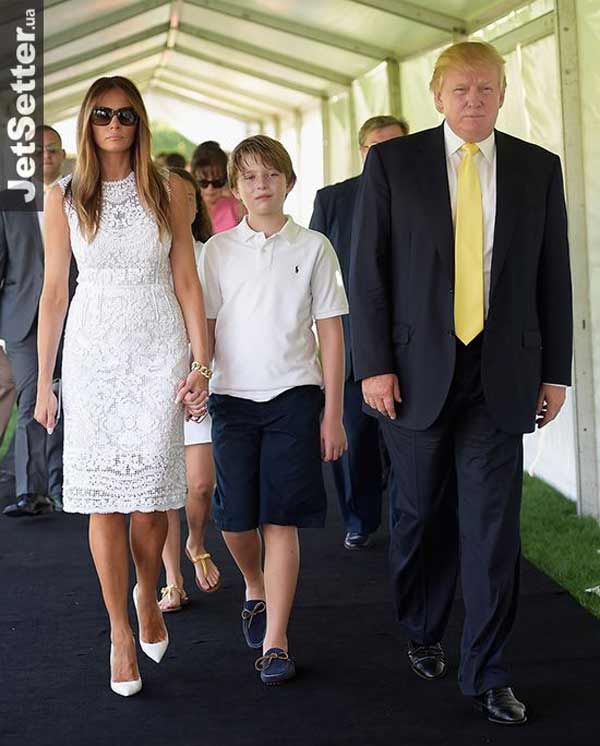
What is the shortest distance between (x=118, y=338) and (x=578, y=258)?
3.02 meters

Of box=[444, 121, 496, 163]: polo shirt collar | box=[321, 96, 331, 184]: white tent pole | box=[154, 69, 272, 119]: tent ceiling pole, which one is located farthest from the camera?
box=[154, 69, 272, 119]: tent ceiling pole

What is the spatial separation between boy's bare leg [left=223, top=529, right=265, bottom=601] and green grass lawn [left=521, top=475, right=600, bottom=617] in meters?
1.22

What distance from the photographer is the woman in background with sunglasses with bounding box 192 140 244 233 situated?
6.28 m

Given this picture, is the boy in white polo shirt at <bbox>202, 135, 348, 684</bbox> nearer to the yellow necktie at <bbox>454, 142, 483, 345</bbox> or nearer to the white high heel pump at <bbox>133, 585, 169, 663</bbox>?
the white high heel pump at <bbox>133, 585, 169, 663</bbox>

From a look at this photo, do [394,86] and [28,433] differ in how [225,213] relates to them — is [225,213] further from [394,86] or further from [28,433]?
[394,86]

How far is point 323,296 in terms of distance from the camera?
407cm

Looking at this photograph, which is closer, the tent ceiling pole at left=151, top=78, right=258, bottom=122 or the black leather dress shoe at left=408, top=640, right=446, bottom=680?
the black leather dress shoe at left=408, top=640, right=446, bottom=680

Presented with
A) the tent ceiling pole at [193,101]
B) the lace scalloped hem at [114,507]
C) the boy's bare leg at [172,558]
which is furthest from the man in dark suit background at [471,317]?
the tent ceiling pole at [193,101]

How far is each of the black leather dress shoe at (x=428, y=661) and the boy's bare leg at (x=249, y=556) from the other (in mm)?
588

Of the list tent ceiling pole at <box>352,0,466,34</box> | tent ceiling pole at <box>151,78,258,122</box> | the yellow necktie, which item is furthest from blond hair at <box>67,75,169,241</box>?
tent ceiling pole at <box>151,78,258,122</box>

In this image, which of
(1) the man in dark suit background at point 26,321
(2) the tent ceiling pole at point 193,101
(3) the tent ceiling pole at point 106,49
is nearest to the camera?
(1) the man in dark suit background at point 26,321

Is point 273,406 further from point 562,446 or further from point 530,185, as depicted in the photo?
point 562,446

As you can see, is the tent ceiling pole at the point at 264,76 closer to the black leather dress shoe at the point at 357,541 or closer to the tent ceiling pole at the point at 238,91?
the tent ceiling pole at the point at 238,91

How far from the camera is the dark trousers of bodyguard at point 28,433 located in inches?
278
